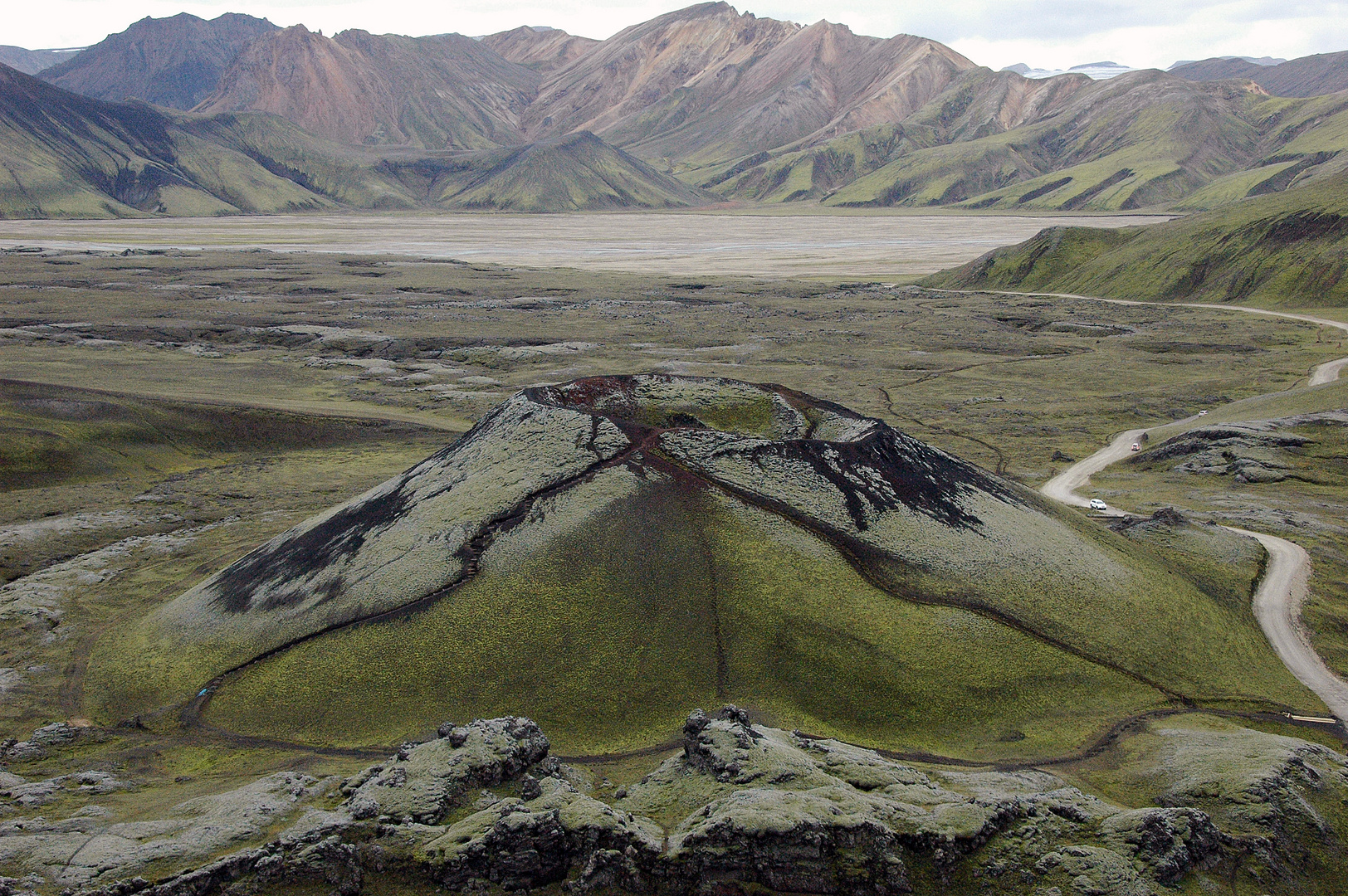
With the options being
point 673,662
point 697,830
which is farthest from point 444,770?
point 673,662

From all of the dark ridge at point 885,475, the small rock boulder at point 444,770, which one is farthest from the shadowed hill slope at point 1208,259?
the small rock boulder at point 444,770

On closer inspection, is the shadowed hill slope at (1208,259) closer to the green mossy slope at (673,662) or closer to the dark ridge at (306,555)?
the green mossy slope at (673,662)

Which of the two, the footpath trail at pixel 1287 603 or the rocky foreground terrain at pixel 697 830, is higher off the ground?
the rocky foreground terrain at pixel 697 830

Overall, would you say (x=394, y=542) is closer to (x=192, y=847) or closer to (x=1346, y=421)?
(x=192, y=847)

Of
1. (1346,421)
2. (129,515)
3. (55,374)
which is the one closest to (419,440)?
(129,515)

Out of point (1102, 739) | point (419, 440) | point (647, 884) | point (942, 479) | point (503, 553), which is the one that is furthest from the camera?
point (419, 440)

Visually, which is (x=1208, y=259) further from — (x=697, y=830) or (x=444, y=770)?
(x=444, y=770)

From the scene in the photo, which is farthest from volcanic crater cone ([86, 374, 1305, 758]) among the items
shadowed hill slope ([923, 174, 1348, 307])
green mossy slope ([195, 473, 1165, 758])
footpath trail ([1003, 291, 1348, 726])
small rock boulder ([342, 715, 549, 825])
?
shadowed hill slope ([923, 174, 1348, 307])
